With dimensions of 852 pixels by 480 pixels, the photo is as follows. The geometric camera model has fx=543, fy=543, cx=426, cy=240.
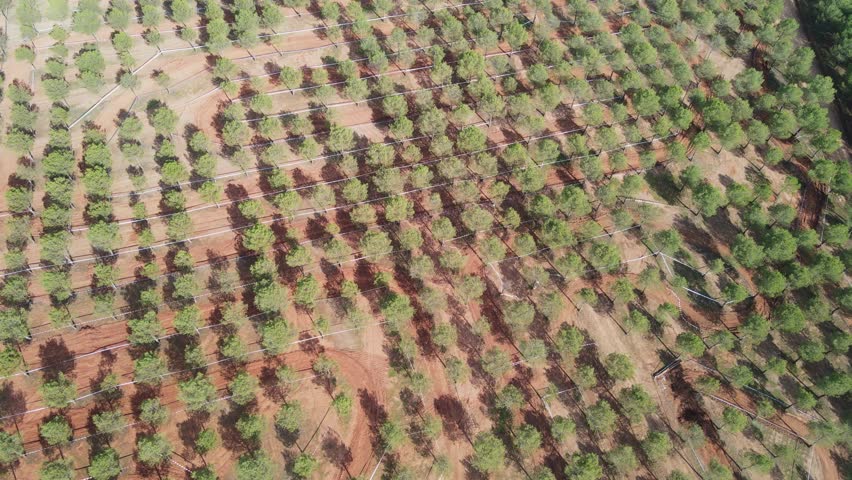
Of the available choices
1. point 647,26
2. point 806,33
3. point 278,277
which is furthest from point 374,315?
point 806,33

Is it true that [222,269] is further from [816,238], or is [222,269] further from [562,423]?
[816,238]

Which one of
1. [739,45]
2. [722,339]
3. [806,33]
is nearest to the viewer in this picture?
[722,339]

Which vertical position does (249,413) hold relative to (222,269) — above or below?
below

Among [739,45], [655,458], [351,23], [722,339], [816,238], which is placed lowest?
[655,458]

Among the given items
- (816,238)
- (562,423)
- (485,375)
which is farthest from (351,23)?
(816,238)

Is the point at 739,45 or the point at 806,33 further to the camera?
the point at 806,33

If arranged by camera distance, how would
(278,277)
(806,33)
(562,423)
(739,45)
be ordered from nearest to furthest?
(562,423), (278,277), (739,45), (806,33)
